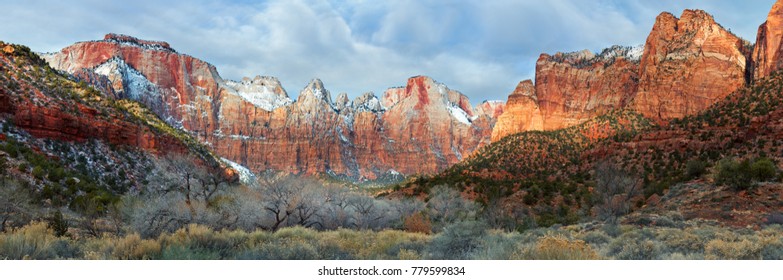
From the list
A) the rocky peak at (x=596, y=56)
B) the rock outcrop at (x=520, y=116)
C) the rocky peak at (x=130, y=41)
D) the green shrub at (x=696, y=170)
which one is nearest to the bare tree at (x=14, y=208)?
the green shrub at (x=696, y=170)

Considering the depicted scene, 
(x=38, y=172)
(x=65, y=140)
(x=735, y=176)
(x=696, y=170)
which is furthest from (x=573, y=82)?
(x=38, y=172)

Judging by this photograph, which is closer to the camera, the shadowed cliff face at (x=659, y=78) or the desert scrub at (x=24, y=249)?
the desert scrub at (x=24, y=249)

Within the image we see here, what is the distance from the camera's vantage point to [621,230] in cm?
1795

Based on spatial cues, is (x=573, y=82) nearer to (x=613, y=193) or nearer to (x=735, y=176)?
(x=613, y=193)

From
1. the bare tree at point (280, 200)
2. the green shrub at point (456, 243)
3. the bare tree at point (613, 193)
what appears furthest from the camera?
the bare tree at point (613, 193)

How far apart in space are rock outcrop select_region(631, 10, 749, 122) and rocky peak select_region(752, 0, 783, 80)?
501 cm

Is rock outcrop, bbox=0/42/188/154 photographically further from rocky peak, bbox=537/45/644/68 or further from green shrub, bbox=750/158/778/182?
rocky peak, bbox=537/45/644/68

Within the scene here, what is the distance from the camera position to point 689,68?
259 feet

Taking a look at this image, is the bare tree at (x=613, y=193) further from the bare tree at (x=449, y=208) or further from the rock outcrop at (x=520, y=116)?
the rock outcrop at (x=520, y=116)

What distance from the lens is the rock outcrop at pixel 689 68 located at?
7531 centimetres

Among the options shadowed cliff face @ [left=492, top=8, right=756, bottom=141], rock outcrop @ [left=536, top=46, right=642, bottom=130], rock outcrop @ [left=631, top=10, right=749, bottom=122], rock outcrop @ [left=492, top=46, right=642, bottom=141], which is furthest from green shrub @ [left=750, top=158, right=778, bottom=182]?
rock outcrop @ [left=492, top=46, right=642, bottom=141]

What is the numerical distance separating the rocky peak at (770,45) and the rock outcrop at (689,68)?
197 inches

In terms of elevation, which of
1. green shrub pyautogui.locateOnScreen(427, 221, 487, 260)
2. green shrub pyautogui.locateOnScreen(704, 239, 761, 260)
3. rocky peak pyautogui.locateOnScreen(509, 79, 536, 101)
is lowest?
green shrub pyautogui.locateOnScreen(427, 221, 487, 260)

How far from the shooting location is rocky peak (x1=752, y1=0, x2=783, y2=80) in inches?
2489
